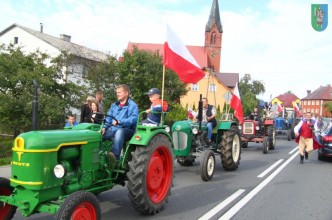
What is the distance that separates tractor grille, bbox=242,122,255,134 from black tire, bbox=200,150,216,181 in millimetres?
7375

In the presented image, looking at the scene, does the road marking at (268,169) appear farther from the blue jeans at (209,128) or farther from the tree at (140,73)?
the tree at (140,73)

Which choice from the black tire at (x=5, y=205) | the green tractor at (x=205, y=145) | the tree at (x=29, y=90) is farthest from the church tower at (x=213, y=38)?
the black tire at (x=5, y=205)

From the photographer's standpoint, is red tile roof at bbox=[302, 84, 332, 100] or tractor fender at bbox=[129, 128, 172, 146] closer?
tractor fender at bbox=[129, 128, 172, 146]

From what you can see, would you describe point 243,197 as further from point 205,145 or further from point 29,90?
point 29,90

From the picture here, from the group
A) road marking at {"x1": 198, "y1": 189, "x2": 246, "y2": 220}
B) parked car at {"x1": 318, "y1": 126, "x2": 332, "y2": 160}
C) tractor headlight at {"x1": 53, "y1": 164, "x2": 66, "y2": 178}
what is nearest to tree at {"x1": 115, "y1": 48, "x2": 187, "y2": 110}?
parked car at {"x1": 318, "y1": 126, "x2": 332, "y2": 160}

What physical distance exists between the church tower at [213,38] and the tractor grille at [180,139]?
75805 mm

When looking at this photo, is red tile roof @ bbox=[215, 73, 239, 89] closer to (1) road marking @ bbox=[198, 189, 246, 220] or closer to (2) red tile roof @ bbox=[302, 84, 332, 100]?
(2) red tile roof @ bbox=[302, 84, 332, 100]

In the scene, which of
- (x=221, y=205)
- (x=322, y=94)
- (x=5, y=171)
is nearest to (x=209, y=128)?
(x=221, y=205)

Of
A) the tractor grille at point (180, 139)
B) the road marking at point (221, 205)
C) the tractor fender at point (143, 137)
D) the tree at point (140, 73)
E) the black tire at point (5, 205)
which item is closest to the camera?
the black tire at point (5, 205)

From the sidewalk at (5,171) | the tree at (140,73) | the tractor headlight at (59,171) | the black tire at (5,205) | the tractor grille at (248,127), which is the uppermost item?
the tree at (140,73)

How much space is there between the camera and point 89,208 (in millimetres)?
4336

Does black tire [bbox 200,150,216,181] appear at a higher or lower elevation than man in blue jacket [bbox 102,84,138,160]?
lower

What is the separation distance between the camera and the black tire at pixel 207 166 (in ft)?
27.2

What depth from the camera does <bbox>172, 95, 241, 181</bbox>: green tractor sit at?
861 centimetres
